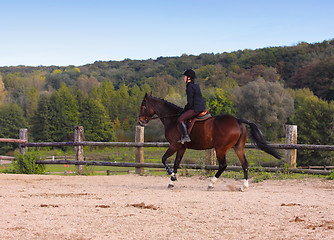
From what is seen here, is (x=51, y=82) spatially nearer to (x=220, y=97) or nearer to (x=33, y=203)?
(x=220, y=97)

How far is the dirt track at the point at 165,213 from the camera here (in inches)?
188

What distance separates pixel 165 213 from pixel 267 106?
51022 millimetres

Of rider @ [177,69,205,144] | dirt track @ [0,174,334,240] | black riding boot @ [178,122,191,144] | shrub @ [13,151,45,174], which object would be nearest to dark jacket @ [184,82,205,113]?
rider @ [177,69,205,144]

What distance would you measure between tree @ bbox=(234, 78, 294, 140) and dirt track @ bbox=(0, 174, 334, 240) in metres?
46.2

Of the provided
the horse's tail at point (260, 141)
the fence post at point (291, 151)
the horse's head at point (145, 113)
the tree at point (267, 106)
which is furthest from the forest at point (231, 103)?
the horse's head at point (145, 113)

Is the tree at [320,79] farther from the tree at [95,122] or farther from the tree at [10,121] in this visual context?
the tree at [10,121]

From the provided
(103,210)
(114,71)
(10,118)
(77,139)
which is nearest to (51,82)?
(114,71)

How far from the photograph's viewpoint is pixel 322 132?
38.7 m

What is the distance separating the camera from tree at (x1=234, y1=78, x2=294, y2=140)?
54.4 meters

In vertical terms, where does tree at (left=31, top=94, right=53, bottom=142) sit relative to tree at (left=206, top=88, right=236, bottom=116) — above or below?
below

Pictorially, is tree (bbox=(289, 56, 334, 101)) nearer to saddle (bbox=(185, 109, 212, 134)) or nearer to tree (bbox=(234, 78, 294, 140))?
tree (bbox=(234, 78, 294, 140))

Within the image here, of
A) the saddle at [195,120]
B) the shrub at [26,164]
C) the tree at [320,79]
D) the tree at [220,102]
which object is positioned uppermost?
the tree at [320,79]

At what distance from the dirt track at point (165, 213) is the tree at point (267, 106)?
46.2 meters

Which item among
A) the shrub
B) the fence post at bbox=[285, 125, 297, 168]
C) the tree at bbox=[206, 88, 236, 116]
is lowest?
the shrub
